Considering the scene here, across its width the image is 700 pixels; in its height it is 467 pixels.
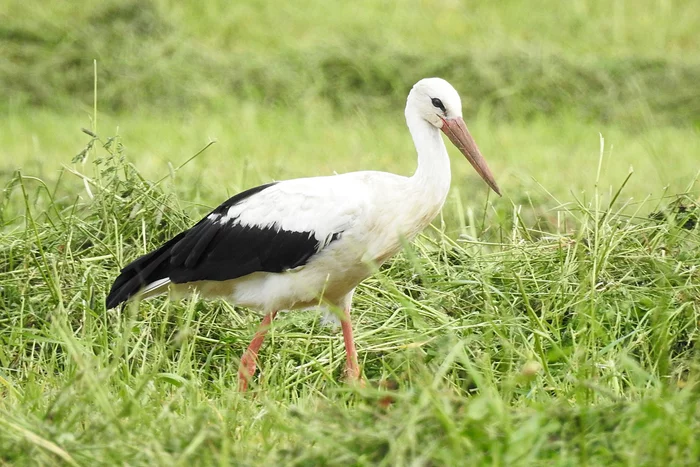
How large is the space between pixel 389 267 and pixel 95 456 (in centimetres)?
195

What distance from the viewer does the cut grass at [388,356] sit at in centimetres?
254

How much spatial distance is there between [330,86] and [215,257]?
5008 millimetres

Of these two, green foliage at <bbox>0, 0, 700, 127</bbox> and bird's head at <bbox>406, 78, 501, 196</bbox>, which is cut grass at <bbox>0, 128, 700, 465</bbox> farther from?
green foliage at <bbox>0, 0, 700, 127</bbox>

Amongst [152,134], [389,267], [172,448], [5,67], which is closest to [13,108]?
[5,67]

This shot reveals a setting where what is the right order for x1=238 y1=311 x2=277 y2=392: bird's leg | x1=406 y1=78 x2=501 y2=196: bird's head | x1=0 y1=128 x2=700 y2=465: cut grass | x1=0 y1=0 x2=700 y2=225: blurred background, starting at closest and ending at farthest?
x1=0 y1=128 x2=700 y2=465: cut grass → x1=238 y1=311 x2=277 y2=392: bird's leg → x1=406 y1=78 x2=501 y2=196: bird's head → x1=0 y1=0 x2=700 y2=225: blurred background

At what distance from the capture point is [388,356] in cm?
385

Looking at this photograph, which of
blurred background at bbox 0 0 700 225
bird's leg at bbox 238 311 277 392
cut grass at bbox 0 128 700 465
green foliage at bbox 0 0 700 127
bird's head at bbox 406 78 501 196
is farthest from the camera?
green foliage at bbox 0 0 700 127

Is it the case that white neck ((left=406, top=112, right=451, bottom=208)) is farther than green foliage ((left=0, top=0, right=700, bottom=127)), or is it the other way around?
green foliage ((left=0, top=0, right=700, bottom=127))

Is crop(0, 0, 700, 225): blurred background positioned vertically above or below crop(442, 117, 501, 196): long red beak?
below

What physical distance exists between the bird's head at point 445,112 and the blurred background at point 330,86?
110 inches

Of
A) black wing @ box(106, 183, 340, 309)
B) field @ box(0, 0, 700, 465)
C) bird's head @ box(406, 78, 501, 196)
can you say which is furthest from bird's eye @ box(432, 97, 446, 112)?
black wing @ box(106, 183, 340, 309)

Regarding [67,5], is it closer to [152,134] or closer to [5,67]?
[5,67]

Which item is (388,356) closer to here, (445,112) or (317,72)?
(445,112)

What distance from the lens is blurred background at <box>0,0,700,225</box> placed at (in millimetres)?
7262
